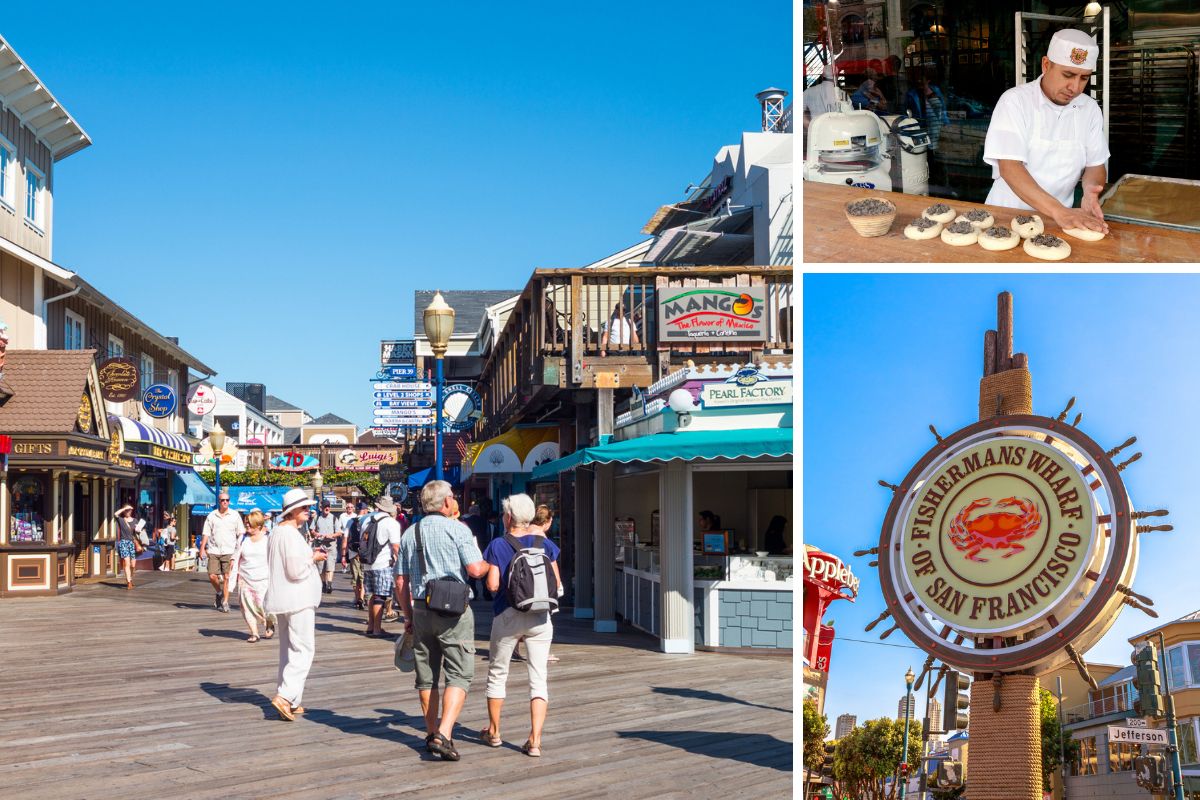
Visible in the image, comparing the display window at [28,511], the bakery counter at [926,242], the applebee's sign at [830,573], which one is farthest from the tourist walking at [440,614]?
the display window at [28,511]

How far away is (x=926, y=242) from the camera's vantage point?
4117 millimetres

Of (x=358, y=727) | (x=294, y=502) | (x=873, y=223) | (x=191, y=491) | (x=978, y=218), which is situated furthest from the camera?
(x=191, y=491)

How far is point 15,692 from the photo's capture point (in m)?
11.3

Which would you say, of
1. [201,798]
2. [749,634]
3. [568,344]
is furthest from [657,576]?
[201,798]

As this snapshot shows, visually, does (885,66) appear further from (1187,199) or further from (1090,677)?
(1090,677)

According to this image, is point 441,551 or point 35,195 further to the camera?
point 35,195

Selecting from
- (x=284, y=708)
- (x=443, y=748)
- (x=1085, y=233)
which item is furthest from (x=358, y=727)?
(x=1085, y=233)

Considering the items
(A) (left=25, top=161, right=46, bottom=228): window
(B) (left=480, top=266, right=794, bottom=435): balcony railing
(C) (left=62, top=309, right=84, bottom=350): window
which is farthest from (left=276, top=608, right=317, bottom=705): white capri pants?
(A) (left=25, top=161, right=46, bottom=228): window

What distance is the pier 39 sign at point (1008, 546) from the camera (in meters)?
4.21

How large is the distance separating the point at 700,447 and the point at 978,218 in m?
9.37

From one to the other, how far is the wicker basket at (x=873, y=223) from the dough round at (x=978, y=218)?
0.21 m

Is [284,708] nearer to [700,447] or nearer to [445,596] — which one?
[445,596]

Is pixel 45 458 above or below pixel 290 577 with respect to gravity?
above

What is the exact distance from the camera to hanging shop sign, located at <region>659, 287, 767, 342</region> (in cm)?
1695
